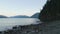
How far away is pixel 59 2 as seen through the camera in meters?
54.3

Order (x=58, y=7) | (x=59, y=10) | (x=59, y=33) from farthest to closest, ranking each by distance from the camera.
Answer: (x=58, y=7) < (x=59, y=10) < (x=59, y=33)

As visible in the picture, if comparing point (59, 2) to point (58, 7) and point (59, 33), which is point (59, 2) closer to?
point (58, 7)

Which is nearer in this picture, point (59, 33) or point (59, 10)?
point (59, 33)

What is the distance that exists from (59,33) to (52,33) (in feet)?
3.56

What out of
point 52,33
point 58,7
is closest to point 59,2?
point 58,7

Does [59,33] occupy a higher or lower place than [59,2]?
lower

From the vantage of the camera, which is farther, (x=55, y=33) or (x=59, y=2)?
(x=59, y=2)

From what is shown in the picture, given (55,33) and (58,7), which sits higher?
(58,7)

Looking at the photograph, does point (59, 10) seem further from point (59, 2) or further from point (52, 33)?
point (52, 33)

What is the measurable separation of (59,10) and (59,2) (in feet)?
11.9

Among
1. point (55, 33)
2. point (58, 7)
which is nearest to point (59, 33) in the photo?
point (55, 33)

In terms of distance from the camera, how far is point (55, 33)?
15.6 m

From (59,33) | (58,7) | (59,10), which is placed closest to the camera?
(59,33)

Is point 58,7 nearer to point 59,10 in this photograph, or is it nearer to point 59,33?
point 59,10
